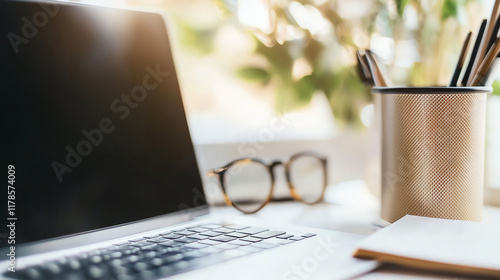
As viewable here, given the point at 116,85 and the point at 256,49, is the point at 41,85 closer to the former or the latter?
the point at 116,85

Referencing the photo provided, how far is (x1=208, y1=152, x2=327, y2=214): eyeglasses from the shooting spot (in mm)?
774

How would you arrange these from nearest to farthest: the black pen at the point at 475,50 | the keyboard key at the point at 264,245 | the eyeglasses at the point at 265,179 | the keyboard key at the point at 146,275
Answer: the keyboard key at the point at 146,275, the keyboard key at the point at 264,245, the black pen at the point at 475,50, the eyeglasses at the point at 265,179

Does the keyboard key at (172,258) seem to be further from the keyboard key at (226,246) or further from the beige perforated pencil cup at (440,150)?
the beige perforated pencil cup at (440,150)

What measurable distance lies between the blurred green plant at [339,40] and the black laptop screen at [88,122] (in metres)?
0.22

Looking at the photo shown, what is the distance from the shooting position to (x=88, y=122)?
0.53 metres

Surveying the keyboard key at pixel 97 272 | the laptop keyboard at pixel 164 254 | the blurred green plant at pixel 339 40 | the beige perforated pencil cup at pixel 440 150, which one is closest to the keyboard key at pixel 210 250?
the laptop keyboard at pixel 164 254

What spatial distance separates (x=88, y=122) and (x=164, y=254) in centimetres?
18

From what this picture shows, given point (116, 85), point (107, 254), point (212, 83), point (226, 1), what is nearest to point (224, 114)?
point (212, 83)

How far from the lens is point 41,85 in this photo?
497 mm

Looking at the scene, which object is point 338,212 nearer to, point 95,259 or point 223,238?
point 223,238

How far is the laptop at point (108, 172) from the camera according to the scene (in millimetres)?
428

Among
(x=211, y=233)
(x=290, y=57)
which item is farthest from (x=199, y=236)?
(x=290, y=57)

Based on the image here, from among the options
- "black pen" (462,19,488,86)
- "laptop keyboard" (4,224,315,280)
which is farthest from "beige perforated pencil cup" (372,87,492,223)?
"laptop keyboard" (4,224,315,280)

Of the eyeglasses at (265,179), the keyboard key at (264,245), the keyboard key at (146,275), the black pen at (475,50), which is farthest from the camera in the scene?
the eyeglasses at (265,179)
